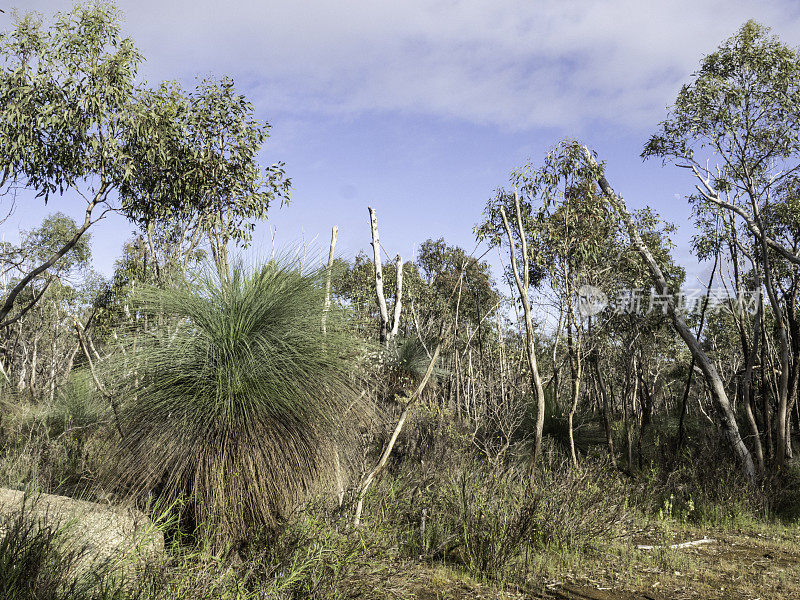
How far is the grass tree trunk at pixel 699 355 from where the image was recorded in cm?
829

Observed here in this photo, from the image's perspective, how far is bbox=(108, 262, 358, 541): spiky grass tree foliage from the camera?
12.5 feet

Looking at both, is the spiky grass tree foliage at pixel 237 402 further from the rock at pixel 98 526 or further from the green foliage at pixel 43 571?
the green foliage at pixel 43 571

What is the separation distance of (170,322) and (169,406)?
0.68 m

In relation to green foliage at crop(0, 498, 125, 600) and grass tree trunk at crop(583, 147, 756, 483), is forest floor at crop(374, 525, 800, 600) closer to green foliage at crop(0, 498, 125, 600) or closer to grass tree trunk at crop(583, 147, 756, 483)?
green foliage at crop(0, 498, 125, 600)

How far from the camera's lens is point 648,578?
474 centimetres

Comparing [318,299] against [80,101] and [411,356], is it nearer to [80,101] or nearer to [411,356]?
[411,356]

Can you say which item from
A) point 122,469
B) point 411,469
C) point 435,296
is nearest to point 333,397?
point 122,469

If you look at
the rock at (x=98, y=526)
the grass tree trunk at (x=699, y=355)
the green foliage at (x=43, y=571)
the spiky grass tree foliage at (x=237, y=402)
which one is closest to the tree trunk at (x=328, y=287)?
the spiky grass tree foliage at (x=237, y=402)

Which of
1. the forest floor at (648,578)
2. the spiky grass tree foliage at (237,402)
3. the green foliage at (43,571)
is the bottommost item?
the forest floor at (648,578)

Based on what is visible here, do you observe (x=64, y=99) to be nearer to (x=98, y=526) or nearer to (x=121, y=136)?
(x=121, y=136)

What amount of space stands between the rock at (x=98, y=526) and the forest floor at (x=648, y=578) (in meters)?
1.32

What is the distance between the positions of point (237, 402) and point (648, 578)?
3.43 meters

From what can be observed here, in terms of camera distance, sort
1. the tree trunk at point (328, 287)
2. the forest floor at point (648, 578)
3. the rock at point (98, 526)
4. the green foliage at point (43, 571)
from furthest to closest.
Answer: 1. the tree trunk at point (328, 287)
2. the forest floor at point (648, 578)
3. the rock at point (98, 526)
4. the green foliage at point (43, 571)

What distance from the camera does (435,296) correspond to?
1673 cm
